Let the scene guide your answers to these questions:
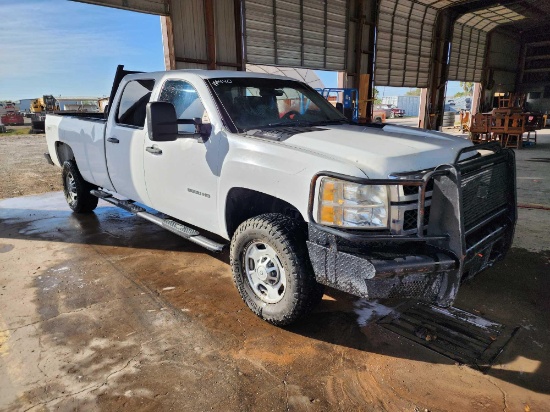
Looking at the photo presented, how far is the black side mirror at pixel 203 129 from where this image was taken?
3.06 metres

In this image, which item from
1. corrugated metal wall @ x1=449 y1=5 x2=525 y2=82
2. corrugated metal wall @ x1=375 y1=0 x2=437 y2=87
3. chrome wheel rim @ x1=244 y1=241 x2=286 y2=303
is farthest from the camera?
corrugated metal wall @ x1=449 y1=5 x2=525 y2=82

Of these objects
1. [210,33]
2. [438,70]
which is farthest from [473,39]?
[210,33]

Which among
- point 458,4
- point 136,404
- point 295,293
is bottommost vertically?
point 136,404

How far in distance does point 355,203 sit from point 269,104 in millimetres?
1630

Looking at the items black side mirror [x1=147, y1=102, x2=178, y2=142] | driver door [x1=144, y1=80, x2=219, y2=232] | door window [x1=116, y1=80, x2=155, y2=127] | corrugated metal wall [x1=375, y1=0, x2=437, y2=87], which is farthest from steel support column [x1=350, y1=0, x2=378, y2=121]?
black side mirror [x1=147, y1=102, x2=178, y2=142]

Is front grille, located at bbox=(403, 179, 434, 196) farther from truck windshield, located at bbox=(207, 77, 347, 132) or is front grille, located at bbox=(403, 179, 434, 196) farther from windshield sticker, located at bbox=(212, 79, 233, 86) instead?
windshield sticker, located at bbox=(212, 79, 233, 86)

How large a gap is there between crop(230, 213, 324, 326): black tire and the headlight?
38 centimetres

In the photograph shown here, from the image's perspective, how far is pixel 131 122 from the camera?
4.11 meters

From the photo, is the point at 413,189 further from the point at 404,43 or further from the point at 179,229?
the point at 404,43

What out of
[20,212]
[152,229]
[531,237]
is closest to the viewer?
[531,237]

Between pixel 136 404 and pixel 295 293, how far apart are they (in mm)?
1147

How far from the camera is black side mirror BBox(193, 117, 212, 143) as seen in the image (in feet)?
10.0

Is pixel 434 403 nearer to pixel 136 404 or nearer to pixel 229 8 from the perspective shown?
pixel 136 404

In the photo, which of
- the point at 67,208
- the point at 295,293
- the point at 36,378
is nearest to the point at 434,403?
the point at 295,293
